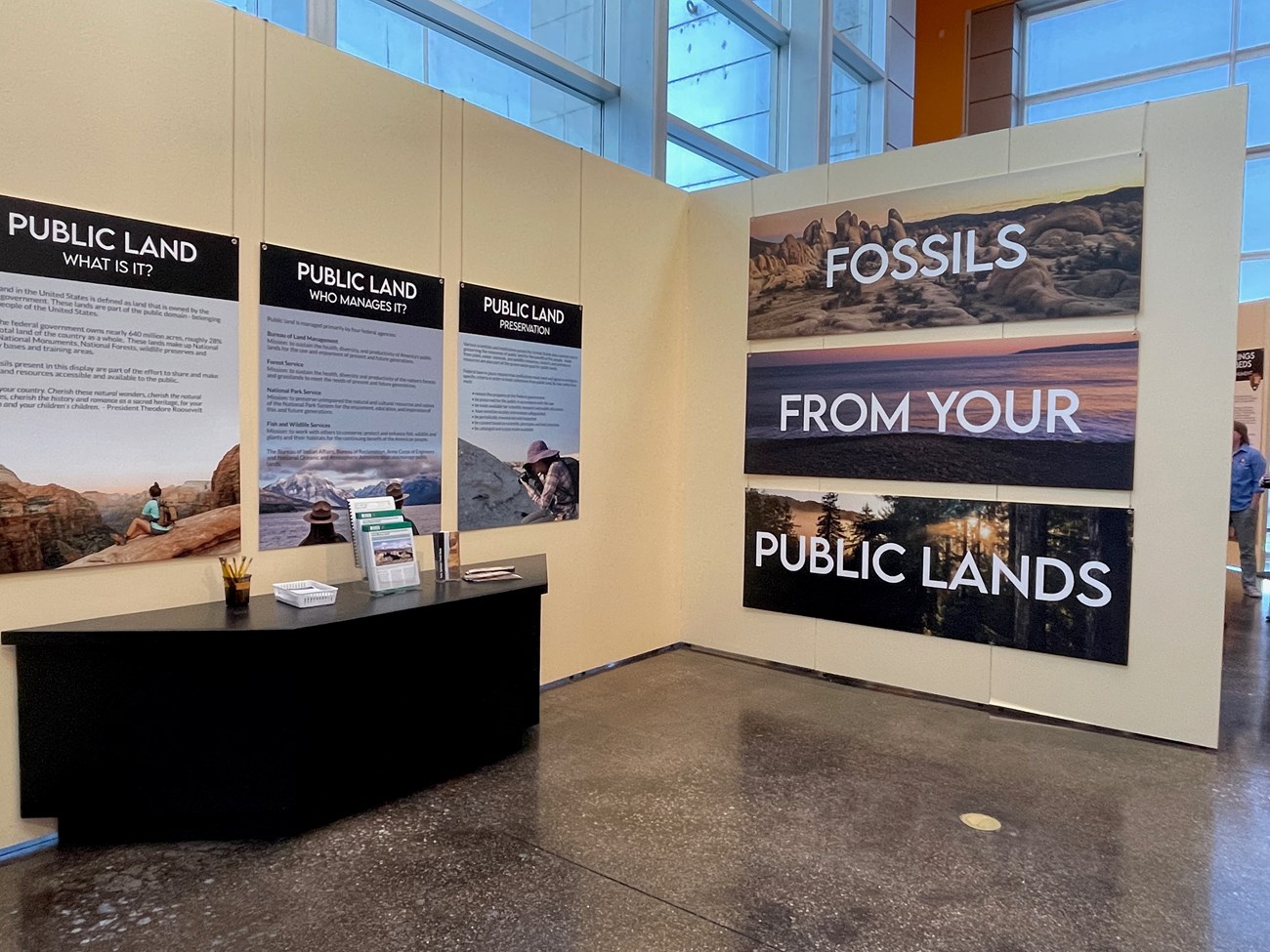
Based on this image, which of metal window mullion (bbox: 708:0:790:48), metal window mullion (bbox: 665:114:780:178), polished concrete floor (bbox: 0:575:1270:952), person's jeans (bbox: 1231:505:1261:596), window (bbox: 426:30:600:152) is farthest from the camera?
metal window mullion (bbox: 708:0:790:48)

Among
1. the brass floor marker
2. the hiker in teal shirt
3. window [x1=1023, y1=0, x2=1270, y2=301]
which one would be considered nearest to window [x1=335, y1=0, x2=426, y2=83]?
the brass floor marker

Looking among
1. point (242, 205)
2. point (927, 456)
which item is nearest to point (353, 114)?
point (242, 205)

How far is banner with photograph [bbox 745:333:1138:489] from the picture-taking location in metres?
3.79

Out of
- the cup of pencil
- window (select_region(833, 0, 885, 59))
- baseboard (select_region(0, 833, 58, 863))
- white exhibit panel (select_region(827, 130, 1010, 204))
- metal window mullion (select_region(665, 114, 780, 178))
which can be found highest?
window (select_region(833, 0, 885, 59))

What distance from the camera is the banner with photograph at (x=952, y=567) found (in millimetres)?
3820

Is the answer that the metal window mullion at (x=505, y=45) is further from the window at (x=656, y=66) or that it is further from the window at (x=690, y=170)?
the window at (x=690, y=170)

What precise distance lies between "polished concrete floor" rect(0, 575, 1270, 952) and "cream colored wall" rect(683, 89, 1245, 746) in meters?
0.29

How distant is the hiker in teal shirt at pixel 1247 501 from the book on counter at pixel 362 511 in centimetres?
655

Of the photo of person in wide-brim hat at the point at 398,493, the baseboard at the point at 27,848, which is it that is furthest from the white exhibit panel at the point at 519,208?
the baseboard at the point at 27,848

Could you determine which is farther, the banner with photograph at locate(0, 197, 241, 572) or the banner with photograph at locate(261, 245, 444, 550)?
the banner with photograph at locate(261, 245, 444, 550)

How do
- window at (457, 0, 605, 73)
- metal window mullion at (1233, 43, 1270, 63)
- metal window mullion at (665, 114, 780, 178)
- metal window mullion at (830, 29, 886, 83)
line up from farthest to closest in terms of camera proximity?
metal window mullion at (1233, 43, 1270, 63), metal window mullion at (830, 29, 886, 83), metal window mullion at (665, 114, 780, 178), window at (457, 0, 605, 73)

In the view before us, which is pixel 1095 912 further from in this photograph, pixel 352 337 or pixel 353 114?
pixel 353 114

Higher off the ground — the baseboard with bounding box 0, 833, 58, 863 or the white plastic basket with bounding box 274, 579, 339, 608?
the white plastic basket with bounding box 274, 579, 339, 608

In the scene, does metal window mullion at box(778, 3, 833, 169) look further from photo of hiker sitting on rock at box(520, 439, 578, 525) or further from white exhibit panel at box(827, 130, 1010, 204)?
photo of hiker sitting on rock at box(520, 439, 578, 525)
